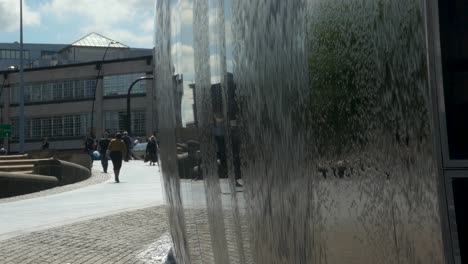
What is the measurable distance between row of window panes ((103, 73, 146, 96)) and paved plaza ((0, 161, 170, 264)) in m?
53.0

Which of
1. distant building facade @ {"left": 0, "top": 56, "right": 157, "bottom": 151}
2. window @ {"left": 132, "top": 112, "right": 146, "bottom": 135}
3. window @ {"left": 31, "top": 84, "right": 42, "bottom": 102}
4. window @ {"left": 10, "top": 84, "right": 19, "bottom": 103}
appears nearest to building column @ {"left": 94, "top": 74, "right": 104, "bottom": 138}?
distant building facade @ {"left": 0, "top": 56, "right": 157, "bottom": 151}

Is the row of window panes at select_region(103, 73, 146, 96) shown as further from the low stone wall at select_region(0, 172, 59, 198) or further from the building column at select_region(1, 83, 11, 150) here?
the low stone wall at select_region(0, 172, 59, 198)

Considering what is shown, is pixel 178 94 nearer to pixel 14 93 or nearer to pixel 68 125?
pixel 68 125

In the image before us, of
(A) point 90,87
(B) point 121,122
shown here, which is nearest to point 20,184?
(B) point 121,122

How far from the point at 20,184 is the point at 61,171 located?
11.5 feet

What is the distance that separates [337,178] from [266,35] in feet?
1.91

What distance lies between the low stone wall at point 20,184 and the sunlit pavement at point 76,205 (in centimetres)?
147

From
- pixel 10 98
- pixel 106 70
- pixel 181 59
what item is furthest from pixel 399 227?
pixel 10 98

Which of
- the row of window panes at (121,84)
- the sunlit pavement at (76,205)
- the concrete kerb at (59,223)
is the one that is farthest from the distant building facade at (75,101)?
the concrete kerb at (59,223)

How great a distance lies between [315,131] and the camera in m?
1.89

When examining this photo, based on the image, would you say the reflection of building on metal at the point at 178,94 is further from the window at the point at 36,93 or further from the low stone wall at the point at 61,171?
the window at the point at 36,93

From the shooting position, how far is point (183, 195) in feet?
12.5

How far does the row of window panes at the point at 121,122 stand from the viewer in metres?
70.2

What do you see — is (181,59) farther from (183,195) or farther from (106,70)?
(106,70)
